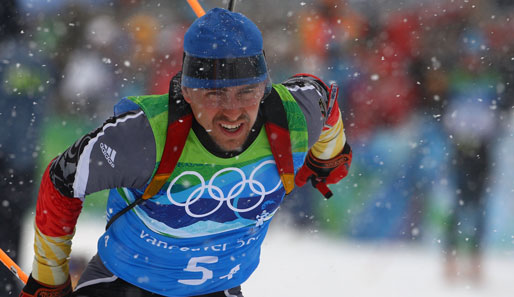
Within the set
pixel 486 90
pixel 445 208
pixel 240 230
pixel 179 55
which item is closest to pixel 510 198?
pixel 445 208

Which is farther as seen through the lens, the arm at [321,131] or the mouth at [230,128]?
the arm at [321,131]

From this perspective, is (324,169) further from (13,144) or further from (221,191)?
(13,144)

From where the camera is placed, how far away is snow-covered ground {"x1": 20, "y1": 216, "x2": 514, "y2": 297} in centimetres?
477

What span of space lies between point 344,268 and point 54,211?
3608 mm

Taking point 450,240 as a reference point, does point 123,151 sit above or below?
above

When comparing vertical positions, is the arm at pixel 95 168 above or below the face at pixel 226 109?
below

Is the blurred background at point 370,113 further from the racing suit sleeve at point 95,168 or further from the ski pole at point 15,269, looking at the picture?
the racing suit sleeve at point 95,168

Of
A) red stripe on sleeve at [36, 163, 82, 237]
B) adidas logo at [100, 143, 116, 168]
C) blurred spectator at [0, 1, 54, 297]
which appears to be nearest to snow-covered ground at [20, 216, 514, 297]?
blurred spectator at [0, 1, 54, 297]

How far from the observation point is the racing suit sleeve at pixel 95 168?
5.89ft

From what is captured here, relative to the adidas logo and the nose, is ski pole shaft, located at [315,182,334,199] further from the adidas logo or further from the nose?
the adidas logo

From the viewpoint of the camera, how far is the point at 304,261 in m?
5.27

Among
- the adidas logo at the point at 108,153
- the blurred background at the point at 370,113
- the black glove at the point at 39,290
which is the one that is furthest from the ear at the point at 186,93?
the blurred background at the point at 370,113

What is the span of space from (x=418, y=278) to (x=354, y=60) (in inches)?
75.9

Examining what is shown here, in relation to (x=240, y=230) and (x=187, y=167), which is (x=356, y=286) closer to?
(x=240, y=230)
